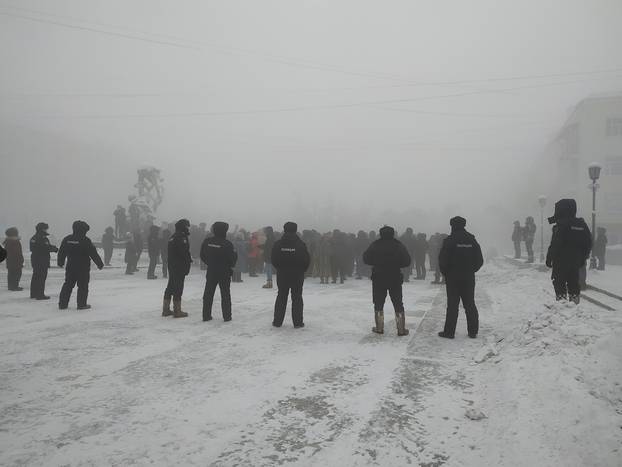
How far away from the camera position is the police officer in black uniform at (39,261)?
10.1m

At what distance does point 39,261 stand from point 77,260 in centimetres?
227

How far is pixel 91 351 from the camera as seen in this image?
17.9ft

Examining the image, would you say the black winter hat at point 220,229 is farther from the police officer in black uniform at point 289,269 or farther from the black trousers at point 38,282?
the black trousers at point 38,282

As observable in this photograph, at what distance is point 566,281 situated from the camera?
7062mm

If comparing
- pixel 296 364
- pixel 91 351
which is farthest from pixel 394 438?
pixel 91 351

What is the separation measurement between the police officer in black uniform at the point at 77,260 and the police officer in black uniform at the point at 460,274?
7.05 m

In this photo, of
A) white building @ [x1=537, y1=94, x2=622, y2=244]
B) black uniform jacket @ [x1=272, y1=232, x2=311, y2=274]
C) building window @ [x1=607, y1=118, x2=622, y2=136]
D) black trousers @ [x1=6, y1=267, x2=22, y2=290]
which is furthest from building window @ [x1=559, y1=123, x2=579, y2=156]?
black trousers @ [x1=6, y1=267, x2=22, y2=290]

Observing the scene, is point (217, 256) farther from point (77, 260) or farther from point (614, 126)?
point (614, 126)

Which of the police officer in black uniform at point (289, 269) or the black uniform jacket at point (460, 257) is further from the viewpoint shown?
the police officer in black uniform at point (289, 269)

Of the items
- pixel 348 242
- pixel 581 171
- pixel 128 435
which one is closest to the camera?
pixel 128 435

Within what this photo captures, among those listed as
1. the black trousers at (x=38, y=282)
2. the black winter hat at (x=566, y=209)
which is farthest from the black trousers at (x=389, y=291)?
the black trousers at (x=38, y=282)

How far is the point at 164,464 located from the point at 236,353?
2751 mm

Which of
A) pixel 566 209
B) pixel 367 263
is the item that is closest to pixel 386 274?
pixel 367 263

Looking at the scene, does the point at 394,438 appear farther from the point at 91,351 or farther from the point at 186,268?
the point at 186,268
